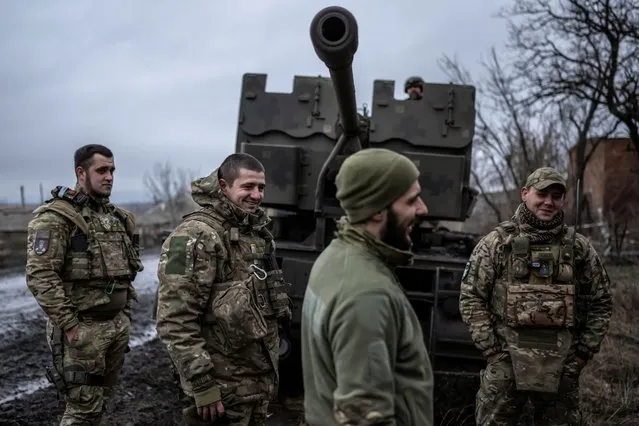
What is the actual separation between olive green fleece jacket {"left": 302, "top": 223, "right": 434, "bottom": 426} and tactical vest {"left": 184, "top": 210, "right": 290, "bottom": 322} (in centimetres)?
120

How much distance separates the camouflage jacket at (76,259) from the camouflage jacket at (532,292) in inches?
89.6

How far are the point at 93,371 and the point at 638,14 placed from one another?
11.0m

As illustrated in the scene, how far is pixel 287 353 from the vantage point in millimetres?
5082

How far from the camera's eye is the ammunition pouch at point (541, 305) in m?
3.49

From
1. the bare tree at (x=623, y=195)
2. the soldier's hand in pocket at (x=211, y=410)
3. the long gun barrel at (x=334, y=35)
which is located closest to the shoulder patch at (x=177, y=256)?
the soldier's hand in pocket at (x=211, y=410)

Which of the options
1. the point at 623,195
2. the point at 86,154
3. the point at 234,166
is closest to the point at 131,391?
the point at 86,154

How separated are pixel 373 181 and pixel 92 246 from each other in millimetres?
2550

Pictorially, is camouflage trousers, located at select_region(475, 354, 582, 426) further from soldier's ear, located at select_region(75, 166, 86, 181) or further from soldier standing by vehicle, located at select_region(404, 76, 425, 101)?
soldier standing by vehicle, located at select_region(404, 76, 425, 101)

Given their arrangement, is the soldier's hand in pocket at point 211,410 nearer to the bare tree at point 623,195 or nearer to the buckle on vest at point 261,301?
the buckle on vest at point 261,301

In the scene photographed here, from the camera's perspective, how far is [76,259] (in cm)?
376

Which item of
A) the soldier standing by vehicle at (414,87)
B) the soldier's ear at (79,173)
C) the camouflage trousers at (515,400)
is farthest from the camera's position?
the soldier standing by vehicle at (414,87)

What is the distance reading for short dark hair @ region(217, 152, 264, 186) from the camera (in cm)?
331

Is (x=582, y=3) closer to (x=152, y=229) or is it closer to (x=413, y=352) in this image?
(x=413, y=352)

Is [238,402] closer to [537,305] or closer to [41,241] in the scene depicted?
[41,241]
